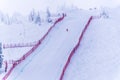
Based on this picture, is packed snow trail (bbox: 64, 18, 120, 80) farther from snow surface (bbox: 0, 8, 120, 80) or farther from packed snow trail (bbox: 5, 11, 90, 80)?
packed snow trail (bbox: 5, 11, 90, 80)

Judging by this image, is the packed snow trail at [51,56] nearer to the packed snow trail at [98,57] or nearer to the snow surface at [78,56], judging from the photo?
the snow surface at [78,56]

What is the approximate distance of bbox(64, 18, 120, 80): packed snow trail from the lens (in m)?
28.9

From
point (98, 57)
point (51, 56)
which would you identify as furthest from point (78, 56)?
point (51, 56)

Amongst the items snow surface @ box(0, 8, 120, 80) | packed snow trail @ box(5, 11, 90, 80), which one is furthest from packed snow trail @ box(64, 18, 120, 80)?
packed snow trail @ box(5, 11, 90, 80)

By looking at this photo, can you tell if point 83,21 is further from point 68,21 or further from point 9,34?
point 9,34

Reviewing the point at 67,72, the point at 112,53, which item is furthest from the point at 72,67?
the point at 112,53

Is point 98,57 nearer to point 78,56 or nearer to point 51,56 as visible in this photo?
point 78,56

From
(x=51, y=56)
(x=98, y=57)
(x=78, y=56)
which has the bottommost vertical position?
(x=51, y=56)

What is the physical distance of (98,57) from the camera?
3145 centimetres

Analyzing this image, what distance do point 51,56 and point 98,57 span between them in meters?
5.76

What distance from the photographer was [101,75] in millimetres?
28438

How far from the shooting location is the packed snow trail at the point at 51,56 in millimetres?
32531

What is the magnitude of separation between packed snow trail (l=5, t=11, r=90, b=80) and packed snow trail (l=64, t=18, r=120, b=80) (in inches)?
51.2

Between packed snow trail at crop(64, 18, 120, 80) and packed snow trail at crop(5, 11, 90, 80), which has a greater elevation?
packed snow trail at crop(64, 18, 120, 80)
